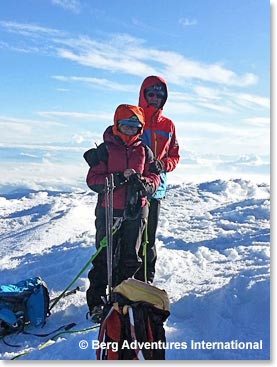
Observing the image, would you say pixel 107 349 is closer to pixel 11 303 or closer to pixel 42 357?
pixel 42 357

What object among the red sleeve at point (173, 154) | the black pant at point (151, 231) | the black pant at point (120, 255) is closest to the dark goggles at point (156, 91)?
the red sleeve at point (173, 154)

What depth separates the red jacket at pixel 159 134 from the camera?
15.3ft

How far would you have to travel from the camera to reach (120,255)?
169 inches

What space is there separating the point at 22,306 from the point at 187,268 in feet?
7.90

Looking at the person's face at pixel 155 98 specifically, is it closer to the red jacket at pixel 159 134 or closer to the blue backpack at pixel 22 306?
the red jacket at pixel 159 134

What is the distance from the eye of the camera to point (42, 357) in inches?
149

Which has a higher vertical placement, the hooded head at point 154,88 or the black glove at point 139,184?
the hooded head at point 154,88

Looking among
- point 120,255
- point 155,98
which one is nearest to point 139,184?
point 120,255

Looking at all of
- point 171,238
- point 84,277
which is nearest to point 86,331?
point 84,277

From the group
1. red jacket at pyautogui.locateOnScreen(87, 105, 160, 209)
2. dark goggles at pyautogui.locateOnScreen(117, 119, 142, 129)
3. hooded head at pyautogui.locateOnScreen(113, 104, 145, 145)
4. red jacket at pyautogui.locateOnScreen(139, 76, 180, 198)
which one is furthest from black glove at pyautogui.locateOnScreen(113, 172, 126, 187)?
red jacket at pyautogui.locateOnScreen(139, 76, 180, 198)

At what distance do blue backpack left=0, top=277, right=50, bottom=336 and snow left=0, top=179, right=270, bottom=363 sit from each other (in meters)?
0.11

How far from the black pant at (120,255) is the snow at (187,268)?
0.36m

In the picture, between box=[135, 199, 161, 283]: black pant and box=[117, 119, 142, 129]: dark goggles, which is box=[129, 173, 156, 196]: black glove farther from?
box=[135, 199, 161, 283]: black pant

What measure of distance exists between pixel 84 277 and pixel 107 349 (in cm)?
243
